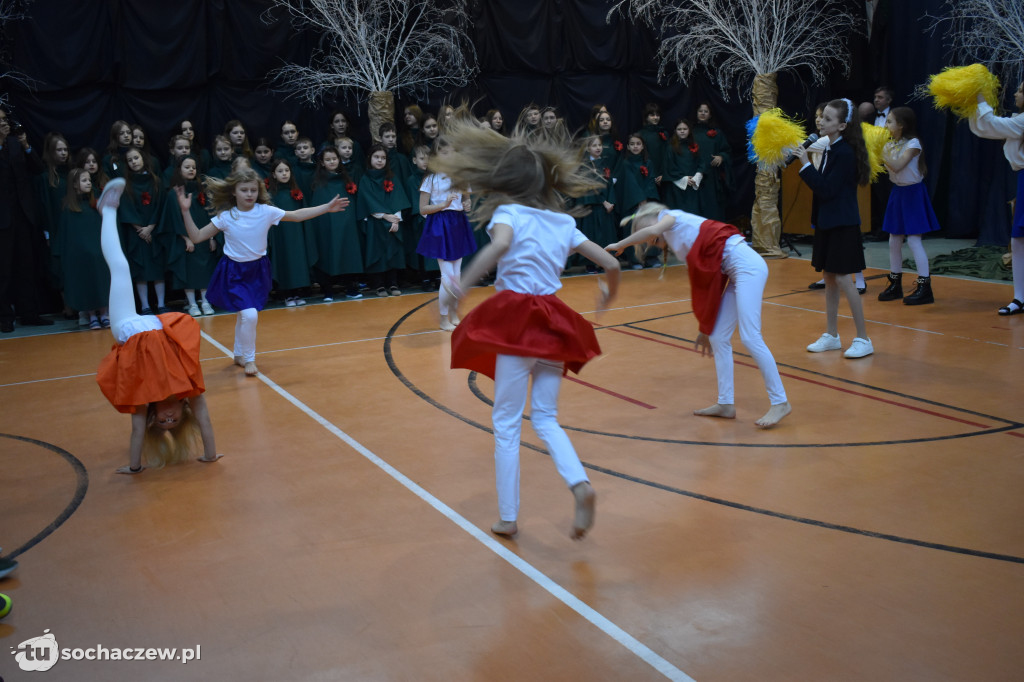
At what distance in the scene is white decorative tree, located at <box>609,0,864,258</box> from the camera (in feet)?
36.1

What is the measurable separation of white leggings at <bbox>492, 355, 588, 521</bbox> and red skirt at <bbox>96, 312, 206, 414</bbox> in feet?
5.80

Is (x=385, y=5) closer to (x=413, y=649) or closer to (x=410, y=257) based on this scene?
(x=410, y=257)

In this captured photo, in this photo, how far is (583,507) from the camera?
130 inches

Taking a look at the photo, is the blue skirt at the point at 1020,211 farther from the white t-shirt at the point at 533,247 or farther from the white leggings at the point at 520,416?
the white leggings at the point at 520,416

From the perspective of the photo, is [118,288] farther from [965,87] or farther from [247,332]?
[965,87]

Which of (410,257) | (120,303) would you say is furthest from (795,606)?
(410,257)

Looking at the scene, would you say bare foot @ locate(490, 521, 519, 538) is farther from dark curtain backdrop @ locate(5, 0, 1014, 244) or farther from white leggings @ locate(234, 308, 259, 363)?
dark curtain backdrop @ locate(5, 0, 1014, 244)

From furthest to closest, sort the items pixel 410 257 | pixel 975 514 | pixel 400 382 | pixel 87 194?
pixel 410 257, pixel 87 194, pixel 400 382, pixel 975 514

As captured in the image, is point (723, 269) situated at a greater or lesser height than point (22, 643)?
greater

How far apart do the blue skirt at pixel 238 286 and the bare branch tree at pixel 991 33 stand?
778cm

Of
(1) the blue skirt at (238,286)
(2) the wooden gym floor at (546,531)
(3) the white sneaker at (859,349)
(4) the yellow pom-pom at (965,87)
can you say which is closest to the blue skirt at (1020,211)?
(4) the yellow pom-pom at (965,87)

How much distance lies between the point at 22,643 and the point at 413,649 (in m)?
1.29

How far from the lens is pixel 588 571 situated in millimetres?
3283

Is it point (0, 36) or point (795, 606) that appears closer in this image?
point (795, 606)
